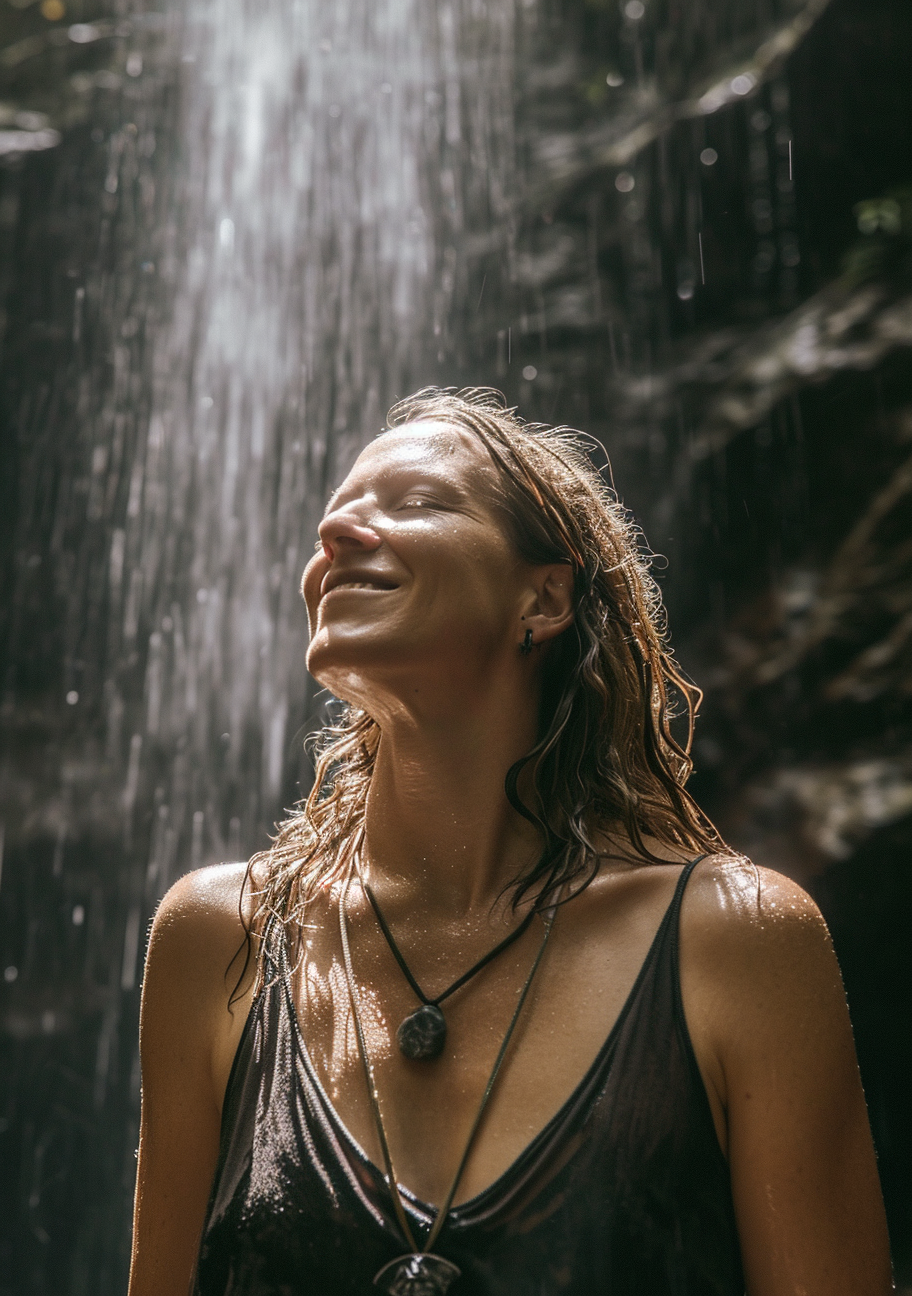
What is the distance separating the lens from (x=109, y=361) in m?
6.93

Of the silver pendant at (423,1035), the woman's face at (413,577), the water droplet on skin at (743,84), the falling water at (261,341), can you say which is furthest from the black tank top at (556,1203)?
the water droplet on skin at (743,84)

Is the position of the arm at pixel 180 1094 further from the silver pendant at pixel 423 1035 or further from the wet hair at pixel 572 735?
the silver pendant at pixel 423 1035

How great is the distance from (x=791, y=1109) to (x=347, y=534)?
1.07 meters

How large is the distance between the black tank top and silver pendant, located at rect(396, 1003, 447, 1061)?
133 mm

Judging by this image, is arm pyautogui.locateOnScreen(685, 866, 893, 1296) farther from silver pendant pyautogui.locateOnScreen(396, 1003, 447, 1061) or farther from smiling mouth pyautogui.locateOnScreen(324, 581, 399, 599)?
smiling mouth pyautogui.locateOnScreen(324, 581, 399, 599)

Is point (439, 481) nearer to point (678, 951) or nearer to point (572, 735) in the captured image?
point (572, 735)

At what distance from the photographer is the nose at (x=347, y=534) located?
1.96 meters

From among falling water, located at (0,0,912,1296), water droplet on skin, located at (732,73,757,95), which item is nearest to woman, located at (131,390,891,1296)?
falling water, located at (0,0,912,1296)

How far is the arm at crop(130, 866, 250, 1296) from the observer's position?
181 cm

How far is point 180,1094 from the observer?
5.97 ft

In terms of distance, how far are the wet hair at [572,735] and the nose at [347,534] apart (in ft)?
0.85

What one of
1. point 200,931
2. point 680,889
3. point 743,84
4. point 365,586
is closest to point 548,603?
point 365,586

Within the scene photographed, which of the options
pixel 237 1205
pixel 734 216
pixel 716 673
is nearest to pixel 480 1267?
pixel 237 1205

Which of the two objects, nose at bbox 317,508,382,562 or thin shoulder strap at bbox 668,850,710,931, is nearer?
thin shoulder strap at bbox 668,850,710,931
